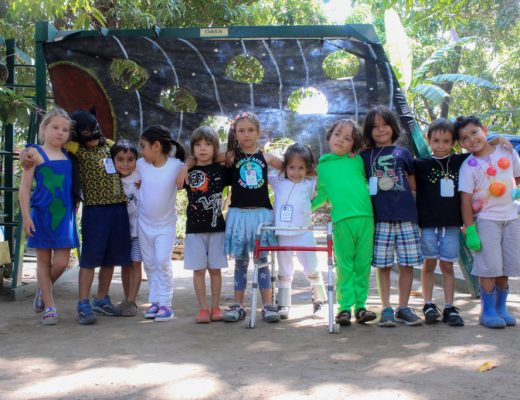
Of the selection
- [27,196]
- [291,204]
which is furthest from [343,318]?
[27,196]

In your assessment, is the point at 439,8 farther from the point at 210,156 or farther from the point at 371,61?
the point at 210,156

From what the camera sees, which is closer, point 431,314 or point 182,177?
point 431,314

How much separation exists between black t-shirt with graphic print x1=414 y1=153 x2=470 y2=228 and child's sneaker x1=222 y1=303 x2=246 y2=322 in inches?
57.4

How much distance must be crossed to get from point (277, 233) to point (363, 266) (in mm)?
668

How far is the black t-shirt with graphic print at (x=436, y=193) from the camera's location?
179 inches

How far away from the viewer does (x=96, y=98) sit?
5945 millimetres

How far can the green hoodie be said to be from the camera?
14.9 ft

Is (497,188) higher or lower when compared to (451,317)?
higher

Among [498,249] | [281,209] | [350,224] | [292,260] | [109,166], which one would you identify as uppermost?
[109,166]

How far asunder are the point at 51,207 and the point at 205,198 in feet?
3.75

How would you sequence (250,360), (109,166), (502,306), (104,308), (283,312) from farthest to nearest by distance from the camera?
(104,308), (109,166), (283,312), (502,306), (250,360)

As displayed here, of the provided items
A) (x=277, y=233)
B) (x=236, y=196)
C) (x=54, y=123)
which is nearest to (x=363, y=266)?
(x=277, y=233)

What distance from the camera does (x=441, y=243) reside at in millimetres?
4547

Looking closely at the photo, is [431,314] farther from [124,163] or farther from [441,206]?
[124,163]
